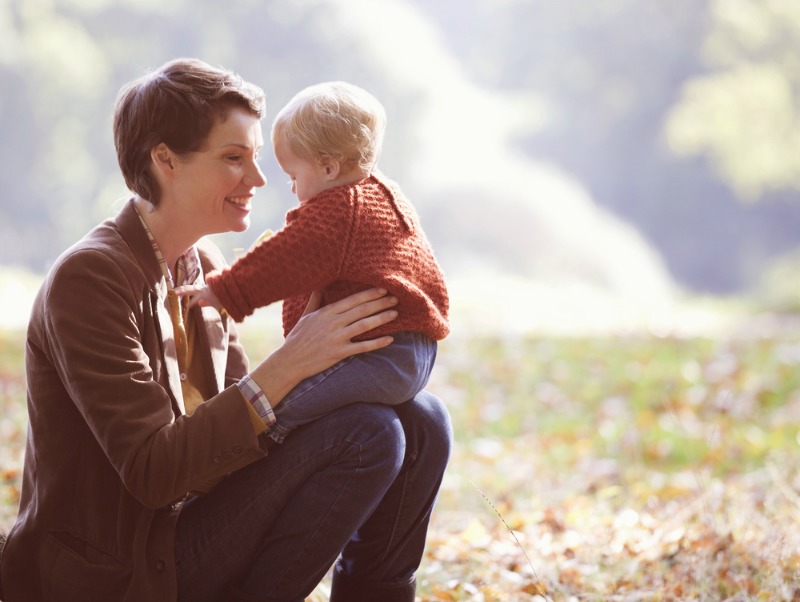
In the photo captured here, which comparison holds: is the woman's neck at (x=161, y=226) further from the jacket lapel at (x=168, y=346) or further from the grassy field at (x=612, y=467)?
the grassy field at (x=612, y=467)

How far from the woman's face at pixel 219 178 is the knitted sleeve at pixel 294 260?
0.39 feet

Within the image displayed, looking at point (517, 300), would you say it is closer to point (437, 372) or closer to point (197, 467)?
point (437, 372)

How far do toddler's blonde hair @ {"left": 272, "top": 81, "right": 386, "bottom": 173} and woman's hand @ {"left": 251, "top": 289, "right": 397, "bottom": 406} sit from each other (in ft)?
0.95

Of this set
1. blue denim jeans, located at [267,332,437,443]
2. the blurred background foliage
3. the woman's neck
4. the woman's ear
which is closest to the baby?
blue denim jeans, located at [267,332,437,443]

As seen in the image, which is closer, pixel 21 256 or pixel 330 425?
pixel 330 425

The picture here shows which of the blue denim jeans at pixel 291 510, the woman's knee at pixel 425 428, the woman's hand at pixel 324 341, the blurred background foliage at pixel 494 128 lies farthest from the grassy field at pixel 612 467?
the blurred background foliage at pixel 494 128

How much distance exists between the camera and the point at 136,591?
1.75 m

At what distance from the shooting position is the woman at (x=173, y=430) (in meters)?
1.72

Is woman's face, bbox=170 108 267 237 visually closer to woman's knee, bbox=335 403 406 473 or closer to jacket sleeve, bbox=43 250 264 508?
jacket sleeve, bbox=43 250 264 508

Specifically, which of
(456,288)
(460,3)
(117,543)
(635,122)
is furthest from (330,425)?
(460,3)

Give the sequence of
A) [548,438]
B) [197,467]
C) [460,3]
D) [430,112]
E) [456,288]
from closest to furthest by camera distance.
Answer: [197,467]
[548,438]
[456,288]
[430,112]
[460,3]

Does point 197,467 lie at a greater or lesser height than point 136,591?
greater

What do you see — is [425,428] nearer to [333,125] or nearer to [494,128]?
[333,125]

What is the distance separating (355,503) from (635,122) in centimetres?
2133
